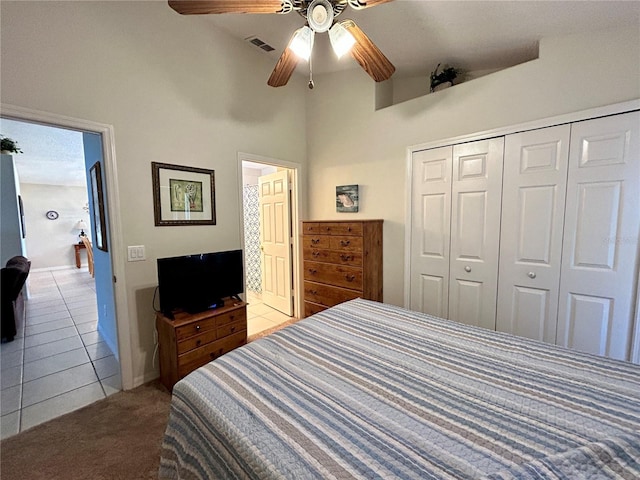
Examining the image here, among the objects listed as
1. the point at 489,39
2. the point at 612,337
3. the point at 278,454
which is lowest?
the point at 612,337

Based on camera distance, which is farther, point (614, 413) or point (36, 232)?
point (36, 232)

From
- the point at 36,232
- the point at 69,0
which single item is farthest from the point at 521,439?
the point at 36,232

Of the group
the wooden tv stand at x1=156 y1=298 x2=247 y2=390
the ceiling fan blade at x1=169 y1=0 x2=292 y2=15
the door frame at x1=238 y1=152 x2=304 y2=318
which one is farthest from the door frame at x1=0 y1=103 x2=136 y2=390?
the door frame at x1=238 y1=152 x2=304 y2=318

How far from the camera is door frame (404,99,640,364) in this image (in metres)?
1.79

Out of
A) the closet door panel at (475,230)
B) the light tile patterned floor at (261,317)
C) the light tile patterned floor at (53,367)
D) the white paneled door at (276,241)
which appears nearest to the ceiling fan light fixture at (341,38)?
the closet door panel at (475,230)

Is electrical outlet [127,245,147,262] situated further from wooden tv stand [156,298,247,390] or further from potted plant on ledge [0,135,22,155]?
potted plant on ledge [0,135,22,155]

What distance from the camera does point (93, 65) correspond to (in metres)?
1.89

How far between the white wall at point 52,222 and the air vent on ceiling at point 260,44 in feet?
26.7

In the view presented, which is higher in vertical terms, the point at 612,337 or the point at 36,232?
the point at 36,232

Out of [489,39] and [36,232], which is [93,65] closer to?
[489,39]

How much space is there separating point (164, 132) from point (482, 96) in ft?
8.95

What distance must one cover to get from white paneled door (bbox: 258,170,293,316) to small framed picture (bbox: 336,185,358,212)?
0.70 meters

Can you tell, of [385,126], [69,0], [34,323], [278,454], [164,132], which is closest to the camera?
[278,454]

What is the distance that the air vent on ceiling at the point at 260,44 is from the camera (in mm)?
2637
